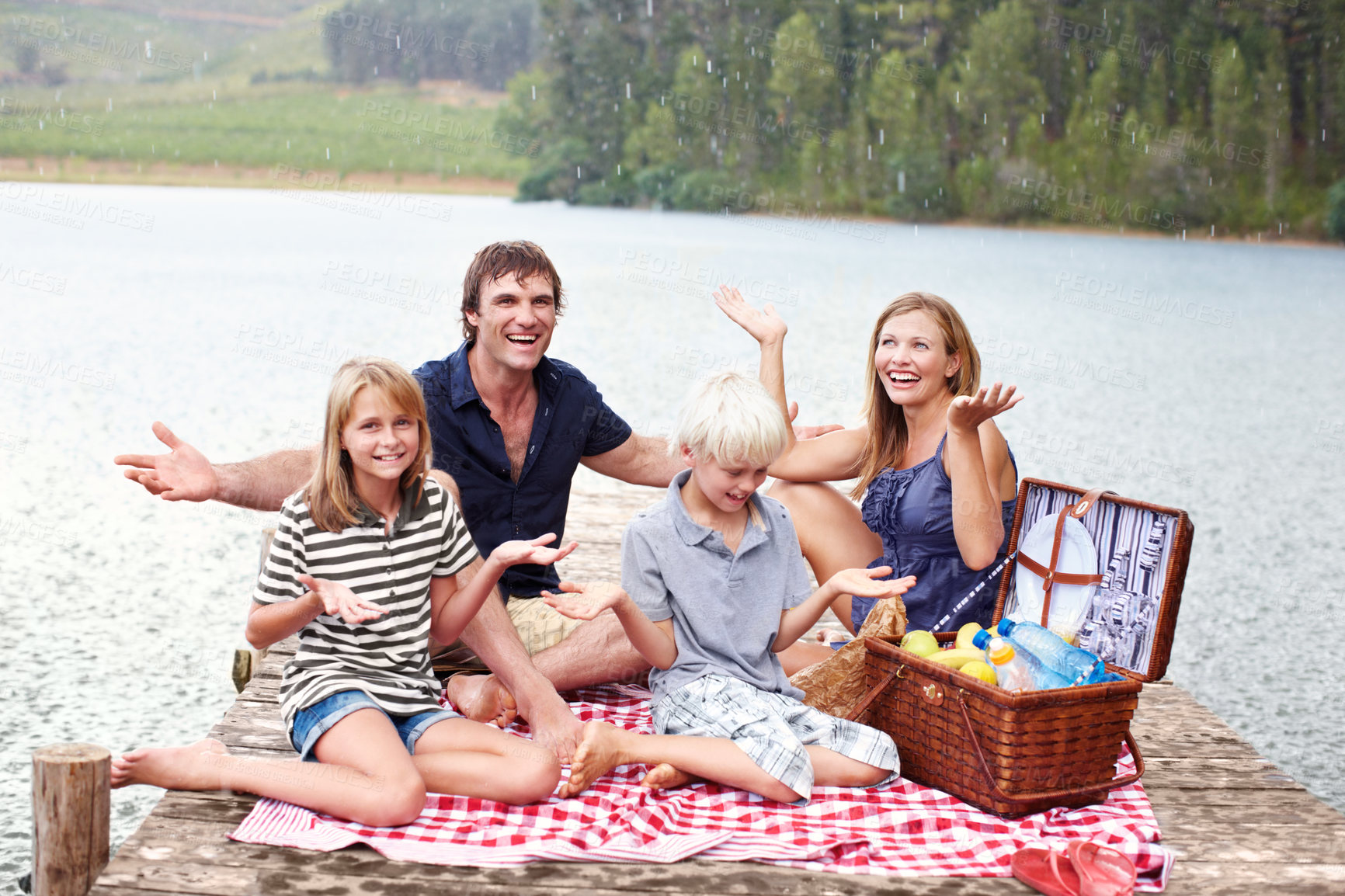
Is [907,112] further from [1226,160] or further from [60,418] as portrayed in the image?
[60,418]

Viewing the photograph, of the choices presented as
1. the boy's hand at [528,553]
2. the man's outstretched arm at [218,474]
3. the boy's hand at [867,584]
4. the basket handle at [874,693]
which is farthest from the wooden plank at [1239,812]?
the man's outstretched arm at [218,474]

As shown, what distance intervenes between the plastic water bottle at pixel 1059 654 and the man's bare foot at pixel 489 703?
1.30 m

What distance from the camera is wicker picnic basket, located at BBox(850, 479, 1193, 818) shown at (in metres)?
2.86

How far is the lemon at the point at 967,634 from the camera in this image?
10.6ft

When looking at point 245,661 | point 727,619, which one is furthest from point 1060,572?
point 245,661

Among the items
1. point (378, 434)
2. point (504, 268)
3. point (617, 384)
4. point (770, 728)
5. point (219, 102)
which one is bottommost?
point (617, 384)

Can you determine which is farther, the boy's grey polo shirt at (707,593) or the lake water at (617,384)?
the lake water at (617,384)

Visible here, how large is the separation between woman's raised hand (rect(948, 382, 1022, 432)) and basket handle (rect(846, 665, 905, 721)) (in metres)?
0.67

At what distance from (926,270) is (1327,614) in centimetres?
2145

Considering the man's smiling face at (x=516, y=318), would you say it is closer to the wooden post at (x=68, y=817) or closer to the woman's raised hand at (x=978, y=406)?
the woman's raised hand at (x=978, y=406)

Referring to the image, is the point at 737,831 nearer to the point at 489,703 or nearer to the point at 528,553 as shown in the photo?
the point at 528,553

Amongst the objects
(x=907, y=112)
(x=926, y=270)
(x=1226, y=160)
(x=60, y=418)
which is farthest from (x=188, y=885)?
(x=907, y=112)

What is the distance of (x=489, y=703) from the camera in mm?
3346

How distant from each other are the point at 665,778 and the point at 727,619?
0.42 metres
